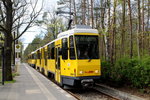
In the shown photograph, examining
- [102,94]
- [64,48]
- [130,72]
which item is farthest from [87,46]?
[102,94]

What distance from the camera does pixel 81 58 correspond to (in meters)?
11.4

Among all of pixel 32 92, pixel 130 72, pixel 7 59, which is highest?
pixel 7 59

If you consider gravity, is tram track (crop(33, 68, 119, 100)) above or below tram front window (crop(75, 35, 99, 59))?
below

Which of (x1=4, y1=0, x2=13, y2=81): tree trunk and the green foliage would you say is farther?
(x1=4, y1=0, x2=13, y2=81): tree trunk

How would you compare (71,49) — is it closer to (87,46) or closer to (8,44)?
(87,46)

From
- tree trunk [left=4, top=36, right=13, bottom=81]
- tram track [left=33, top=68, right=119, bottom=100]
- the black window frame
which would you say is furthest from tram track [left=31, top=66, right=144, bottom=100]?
tree trunk [left=4, top=36, right=13, bottom=81]

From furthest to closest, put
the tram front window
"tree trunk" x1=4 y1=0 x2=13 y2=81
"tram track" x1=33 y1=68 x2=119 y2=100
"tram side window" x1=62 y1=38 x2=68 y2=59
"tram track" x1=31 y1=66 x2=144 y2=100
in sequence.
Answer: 1. "tree trunk" x1=4 y1=0 x2=13 y2=81
2. "tram side window" x1=62 y1=38 x2=68 y2=59
3. the tram front window
4. "tram track" x1=33 y1=68 x2=119 y2=100
5. "tram track" x1=31 y1=66 x2=144 y2=100

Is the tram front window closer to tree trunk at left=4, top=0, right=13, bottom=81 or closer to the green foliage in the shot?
the green foliage

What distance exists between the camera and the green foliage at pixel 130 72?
383 inches

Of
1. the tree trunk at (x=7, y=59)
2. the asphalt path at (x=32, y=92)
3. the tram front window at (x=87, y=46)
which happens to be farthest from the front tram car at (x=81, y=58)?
the tree trunk at (x=7, y=59)

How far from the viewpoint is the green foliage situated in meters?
9.73

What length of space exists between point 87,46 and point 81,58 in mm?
795

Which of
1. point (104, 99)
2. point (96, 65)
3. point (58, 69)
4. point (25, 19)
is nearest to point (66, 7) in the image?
point (25, 19)

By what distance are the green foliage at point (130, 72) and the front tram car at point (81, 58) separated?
1248 mm
